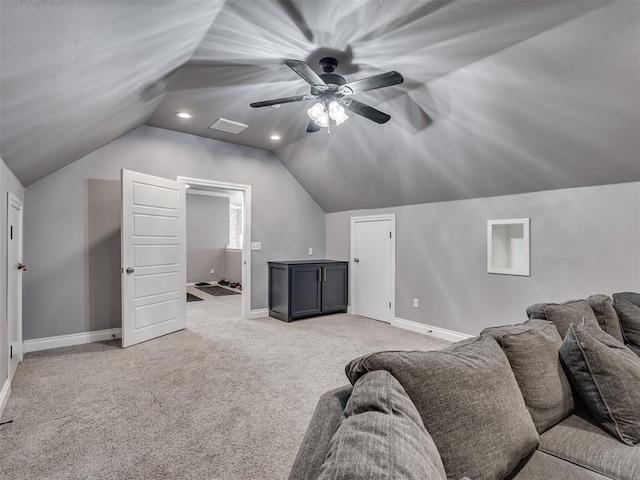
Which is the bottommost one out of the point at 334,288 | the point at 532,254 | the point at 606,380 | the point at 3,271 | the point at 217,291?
the point at 217,291

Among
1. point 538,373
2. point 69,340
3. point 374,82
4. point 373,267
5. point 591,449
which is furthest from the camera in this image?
point 373,267

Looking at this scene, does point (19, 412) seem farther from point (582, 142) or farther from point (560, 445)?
point (582, 142)

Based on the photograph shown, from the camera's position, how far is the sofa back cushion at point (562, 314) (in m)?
1.83

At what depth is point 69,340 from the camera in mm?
3857

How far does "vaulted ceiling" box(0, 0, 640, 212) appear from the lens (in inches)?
64.8

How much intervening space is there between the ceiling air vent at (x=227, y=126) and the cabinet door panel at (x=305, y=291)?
212 centimetres

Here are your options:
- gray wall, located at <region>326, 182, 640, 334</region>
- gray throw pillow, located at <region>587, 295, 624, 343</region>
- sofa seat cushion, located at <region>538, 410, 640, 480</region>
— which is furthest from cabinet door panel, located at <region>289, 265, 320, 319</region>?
sofa seat cushion, located at <region>538, 410, 640, 480</region>

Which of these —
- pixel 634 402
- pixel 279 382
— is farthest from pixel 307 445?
pixel 279 382

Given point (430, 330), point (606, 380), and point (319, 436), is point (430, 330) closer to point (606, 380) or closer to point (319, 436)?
point (606, 380)

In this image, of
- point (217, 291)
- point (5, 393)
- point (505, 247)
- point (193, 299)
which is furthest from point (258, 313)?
point (505, 247)

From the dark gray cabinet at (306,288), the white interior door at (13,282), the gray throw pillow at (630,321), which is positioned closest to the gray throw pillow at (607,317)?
the gray throw pillow at (630,321)

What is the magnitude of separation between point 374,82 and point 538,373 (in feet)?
6.63

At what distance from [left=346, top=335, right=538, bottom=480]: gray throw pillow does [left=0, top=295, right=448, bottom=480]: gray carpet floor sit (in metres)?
1.18

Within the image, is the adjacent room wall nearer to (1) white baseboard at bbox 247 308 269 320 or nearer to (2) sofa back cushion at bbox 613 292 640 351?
(1) white baseboard at bbox 247 308 269 320
